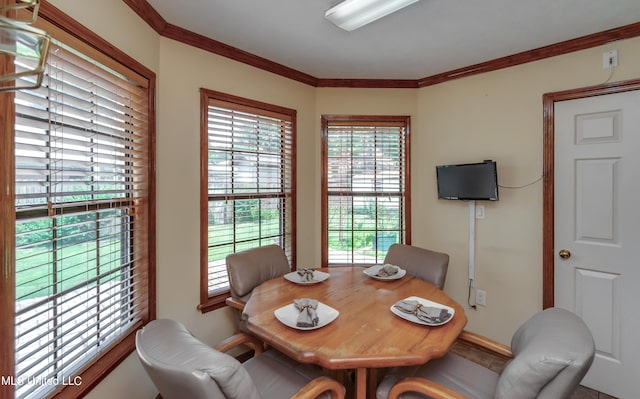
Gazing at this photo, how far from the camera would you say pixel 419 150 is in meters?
3.03

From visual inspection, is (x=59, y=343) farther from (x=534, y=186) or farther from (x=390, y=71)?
(x=534, y=186)

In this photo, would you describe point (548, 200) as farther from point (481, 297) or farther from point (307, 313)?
point (307, 313)

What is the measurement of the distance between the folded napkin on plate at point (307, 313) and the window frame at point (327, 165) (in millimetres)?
1445

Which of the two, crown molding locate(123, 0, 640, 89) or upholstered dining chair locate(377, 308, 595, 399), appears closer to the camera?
upholstered dining chair locate(377, 308, 595, 399)

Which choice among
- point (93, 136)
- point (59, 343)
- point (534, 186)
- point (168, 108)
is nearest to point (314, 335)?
point (59, 343)

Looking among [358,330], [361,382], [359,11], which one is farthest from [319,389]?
[359,11]

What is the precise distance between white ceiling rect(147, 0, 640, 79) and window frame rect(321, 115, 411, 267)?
531mm

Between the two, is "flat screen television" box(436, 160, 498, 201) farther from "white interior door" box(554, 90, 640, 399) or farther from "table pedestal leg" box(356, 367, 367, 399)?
"table pedestal leg" box(356, 367, 367, 399)

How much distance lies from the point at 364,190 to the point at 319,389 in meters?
2.11

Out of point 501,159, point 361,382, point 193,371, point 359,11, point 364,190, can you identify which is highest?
point 359,11

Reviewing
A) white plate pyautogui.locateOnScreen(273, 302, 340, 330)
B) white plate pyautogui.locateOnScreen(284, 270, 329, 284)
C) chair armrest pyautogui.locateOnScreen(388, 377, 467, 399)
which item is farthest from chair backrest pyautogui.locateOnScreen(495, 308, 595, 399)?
white plate pyautogui.locateOnScreen(284, 270, 329, 284)

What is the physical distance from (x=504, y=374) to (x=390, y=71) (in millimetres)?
2550

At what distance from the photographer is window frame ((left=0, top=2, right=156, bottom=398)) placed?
97 centimetres

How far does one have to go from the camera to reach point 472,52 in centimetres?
239
